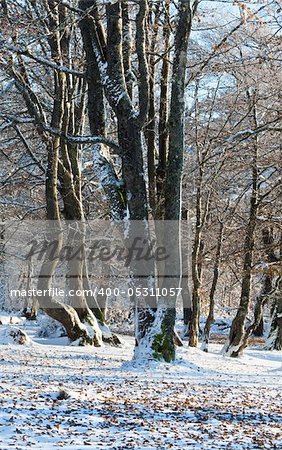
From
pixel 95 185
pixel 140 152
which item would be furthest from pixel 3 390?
pixel 95 185

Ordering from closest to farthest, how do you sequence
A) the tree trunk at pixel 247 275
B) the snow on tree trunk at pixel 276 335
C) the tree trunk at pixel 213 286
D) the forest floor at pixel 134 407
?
the forest floor at pixel 134 407
the tree trunk at pixel 247 275
the tree trunk at pixel 213 286
the snow on tree trunk at pixel 276 335

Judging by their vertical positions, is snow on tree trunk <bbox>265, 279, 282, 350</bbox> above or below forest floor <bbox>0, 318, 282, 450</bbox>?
below

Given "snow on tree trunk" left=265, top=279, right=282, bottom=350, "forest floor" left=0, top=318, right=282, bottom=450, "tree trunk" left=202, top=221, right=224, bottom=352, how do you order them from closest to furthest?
"forest floor" left=0, top=318, right=282, bottom=450 → "tree trunk" left=202, top=221, right=224, bottom=352 → "snow on tree trunk" left=265, top=279, right=282, bottom=350

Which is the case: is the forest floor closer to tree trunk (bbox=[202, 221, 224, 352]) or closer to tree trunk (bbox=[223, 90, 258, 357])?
tree trunk (bbox=[223, 90, 258, 357])

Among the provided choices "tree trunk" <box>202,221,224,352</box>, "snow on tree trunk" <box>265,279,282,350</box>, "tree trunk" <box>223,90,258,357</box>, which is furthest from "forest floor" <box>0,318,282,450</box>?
"snow on tree trunk" <box>265,279,282,350</box>

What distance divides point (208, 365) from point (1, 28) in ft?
25.6

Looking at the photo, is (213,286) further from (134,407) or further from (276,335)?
(134,407)

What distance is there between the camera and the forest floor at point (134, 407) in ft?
16.5

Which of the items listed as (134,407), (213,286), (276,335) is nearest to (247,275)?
(213,286)

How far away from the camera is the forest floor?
5039 mm

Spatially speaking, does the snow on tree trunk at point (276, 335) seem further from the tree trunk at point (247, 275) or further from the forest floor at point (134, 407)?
the forest floor at point (134, 407)

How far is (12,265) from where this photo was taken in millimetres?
37250

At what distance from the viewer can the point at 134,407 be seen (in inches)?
254

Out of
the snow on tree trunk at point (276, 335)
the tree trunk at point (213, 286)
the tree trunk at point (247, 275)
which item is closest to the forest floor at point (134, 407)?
the tree trunk at point (247, 275)
